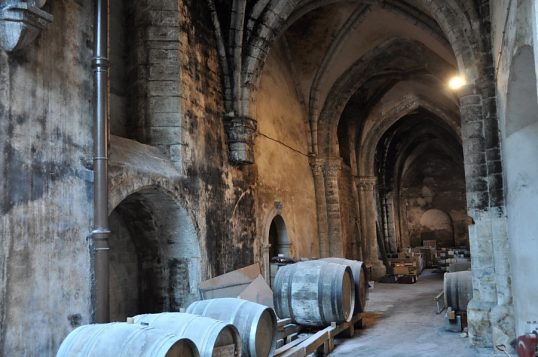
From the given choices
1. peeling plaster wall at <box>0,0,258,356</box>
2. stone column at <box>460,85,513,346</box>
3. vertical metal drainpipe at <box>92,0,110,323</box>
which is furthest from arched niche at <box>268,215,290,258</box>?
vertical metal drainpipe at <box>92,0,110,323</box>

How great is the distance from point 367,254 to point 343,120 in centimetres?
459

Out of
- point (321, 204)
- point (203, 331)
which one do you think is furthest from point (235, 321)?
point (321, 204)

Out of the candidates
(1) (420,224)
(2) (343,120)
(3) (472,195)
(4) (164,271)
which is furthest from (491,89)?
(1) (420,224)

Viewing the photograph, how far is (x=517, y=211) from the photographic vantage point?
526 centimetres

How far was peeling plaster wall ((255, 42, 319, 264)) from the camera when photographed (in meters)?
9.65

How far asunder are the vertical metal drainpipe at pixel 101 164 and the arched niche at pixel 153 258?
61.8 inches

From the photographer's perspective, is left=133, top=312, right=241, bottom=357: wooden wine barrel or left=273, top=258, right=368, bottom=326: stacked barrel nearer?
left=133, top=312, right=241, bottom=357: wooden wine barrel

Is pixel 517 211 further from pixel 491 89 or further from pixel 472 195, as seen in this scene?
pixel 491 89

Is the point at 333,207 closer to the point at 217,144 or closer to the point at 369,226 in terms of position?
the point at 369,226

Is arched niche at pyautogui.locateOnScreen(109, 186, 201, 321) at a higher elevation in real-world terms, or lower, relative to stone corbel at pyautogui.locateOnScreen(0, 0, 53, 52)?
lower

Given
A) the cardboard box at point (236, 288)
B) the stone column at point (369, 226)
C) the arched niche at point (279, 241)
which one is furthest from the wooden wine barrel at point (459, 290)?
→ the stone column at point (369, 226)

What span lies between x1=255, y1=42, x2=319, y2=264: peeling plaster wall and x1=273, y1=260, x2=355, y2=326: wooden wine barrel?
2.56 m

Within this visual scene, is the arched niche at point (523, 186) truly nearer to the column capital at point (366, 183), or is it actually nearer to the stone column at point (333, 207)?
the stone column at point (333, 207)

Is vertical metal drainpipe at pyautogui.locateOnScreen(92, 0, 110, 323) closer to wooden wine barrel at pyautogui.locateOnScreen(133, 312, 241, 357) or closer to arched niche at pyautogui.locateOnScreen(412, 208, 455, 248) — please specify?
wooden wine barrel at pyautogui.locateOnScreen(133, 312, 241, 357)
